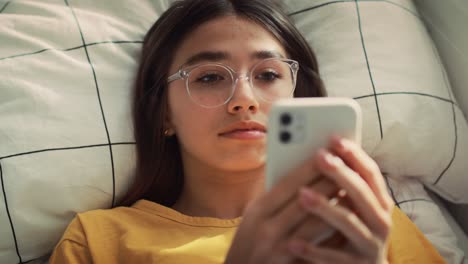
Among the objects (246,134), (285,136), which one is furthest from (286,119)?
(246,134)

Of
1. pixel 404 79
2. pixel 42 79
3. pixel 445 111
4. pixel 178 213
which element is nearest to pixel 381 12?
pixel 404 79

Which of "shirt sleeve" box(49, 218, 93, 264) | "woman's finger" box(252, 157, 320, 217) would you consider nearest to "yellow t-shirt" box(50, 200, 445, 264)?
"shirt sleeve" box(49, 218, 93, 264)

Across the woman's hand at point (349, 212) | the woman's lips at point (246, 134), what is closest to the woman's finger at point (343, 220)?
the woman's hand at point (349, 212)

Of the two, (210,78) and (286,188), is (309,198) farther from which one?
(210,78)

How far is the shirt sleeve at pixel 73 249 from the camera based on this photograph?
1.03 metres

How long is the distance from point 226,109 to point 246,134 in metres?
0.06

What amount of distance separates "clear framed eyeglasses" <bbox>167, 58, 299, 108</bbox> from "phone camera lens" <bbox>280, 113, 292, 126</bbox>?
367mm

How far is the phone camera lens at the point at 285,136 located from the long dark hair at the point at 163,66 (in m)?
0.54

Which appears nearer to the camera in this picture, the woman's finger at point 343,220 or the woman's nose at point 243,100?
the woman's finger at point 343,220

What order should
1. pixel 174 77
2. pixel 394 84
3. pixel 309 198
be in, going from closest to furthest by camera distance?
1. pixel 309 198
2. pixel 174 77
3. pixel 394 84

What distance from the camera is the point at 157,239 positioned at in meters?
1.07

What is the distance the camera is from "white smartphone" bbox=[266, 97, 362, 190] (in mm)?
687

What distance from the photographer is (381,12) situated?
136 cm

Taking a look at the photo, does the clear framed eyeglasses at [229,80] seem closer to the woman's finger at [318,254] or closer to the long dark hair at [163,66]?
the long dark hair at [163,66]
